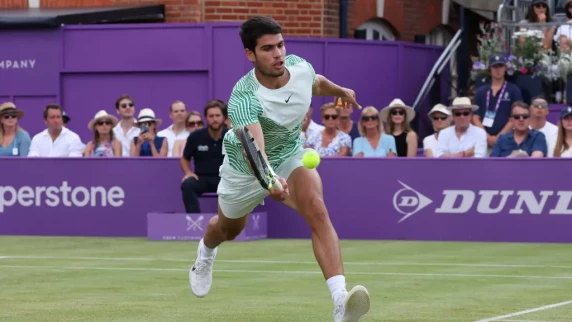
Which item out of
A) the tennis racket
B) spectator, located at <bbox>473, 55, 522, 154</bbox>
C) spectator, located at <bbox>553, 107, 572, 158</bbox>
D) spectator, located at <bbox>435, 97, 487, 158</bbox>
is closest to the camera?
the tennis racket

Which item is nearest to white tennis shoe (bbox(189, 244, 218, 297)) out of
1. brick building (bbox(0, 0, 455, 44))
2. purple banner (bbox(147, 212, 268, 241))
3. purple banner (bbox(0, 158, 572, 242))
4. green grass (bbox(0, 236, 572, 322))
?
green grass (bbox(0, 236, 572, 322))

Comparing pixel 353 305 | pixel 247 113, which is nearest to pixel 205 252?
pixel 247 113

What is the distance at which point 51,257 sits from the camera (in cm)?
1380

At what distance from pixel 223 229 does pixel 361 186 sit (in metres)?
6.77

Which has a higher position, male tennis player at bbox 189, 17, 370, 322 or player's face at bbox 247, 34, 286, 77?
player's face at bbox 247, 34, 286, 77

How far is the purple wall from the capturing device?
2119 centimetres

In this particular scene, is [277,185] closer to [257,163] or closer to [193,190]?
[257,163]

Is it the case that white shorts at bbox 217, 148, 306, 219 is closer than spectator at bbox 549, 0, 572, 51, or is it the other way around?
white shorts at bbox 217, 148, 306, 219

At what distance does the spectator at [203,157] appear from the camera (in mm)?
16000

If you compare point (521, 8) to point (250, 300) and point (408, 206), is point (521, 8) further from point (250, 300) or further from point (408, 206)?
point (250, 300)

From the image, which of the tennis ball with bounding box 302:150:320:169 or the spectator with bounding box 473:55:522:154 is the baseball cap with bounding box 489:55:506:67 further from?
the tennis ball with bounding box 302:150:320:169

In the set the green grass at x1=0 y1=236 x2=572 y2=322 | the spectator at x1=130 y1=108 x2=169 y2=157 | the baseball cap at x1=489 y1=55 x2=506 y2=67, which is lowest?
the green grass at x1=0 y1=236 x2=572 y2=322

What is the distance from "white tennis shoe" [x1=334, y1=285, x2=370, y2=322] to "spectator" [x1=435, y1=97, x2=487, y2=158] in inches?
330

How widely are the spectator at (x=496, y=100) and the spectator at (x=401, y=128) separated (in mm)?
1000
